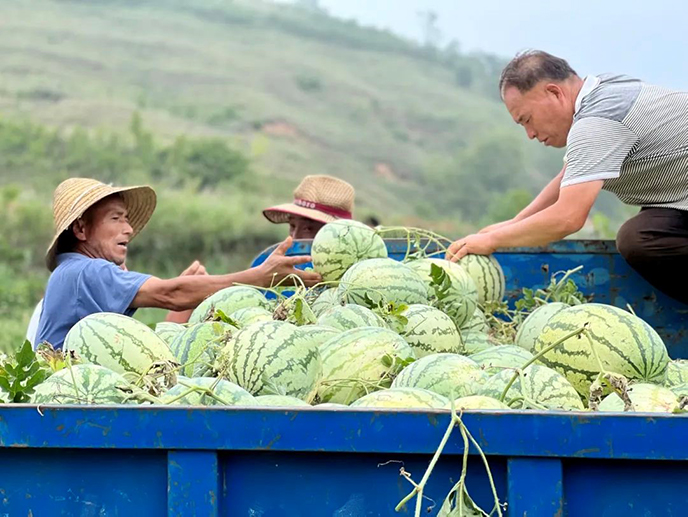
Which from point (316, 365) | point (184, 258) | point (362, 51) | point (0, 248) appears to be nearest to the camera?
point (316, 365)

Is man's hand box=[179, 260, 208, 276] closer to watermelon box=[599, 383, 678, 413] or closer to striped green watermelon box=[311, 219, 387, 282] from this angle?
striped green watermelon box=[311, 219, 387, 282]

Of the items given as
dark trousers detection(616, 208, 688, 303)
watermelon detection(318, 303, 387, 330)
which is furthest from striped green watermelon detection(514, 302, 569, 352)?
dark trousers detection(616, 208, 688, 303)

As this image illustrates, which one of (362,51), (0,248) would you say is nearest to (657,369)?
(0,248)

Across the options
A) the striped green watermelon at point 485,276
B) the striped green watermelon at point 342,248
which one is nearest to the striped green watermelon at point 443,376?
the striped green watermelon at point 342,248

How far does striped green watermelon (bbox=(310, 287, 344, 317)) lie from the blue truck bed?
1.45 metres

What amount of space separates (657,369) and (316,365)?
1002mm

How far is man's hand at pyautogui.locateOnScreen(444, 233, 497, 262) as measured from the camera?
417cm

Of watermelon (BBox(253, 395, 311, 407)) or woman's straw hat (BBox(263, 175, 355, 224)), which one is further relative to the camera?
woman's straw hat (BBox(263, 175, 355, 224))

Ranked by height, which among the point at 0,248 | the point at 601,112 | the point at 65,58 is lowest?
the point at 0,248

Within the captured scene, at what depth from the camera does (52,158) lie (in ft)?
97.3

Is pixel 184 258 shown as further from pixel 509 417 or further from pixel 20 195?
pixel 509 417

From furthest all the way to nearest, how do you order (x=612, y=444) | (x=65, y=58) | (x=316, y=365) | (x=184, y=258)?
(x=65, y=58) → (x=184, y=258) → (x=316, y=365) → (x=612, y=444)

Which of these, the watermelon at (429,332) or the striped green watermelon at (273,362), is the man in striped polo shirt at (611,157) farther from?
the striped green watermelon at (273,362)

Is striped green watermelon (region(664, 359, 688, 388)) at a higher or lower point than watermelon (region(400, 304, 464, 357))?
higher
